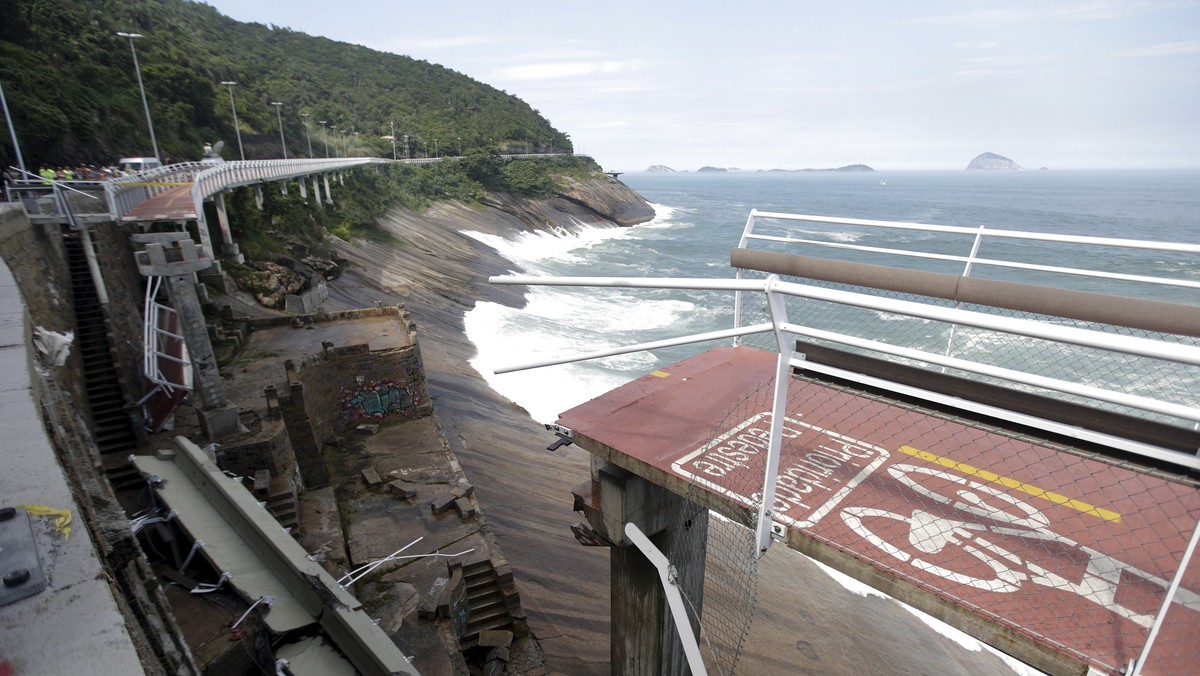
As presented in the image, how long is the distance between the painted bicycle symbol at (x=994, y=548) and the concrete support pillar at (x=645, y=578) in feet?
8.64

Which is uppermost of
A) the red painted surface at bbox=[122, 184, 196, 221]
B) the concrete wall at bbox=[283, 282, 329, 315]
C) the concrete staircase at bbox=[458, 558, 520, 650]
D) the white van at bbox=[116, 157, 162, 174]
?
the white van at bbox=[116, 157, 162, 174]

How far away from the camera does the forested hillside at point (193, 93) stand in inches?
1082

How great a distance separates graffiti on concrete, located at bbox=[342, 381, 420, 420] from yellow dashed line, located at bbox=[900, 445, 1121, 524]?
572 inches

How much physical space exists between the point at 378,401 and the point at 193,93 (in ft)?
122

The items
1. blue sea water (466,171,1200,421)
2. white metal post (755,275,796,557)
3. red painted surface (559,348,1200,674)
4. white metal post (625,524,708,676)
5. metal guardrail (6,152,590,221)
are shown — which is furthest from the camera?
blue sea water (466,171,1200,421)

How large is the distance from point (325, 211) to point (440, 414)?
26869 mm

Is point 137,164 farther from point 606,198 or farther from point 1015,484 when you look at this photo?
point 606,198

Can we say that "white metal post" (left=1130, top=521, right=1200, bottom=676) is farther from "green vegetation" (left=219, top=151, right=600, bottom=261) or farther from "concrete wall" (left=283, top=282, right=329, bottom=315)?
"green vegetation" (left=219, top=151, right=600, bottom=261)

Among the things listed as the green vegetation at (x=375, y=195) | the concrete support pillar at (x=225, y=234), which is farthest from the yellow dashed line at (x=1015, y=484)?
the green vegetation at (x=375, y=195)

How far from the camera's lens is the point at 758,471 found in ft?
17.3

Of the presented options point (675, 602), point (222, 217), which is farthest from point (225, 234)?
point (675, 602)

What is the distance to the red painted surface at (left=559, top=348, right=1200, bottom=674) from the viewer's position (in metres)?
3.63

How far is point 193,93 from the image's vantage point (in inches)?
1626

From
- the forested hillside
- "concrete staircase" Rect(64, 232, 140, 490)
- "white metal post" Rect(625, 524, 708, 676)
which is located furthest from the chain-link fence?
the forested hillside
